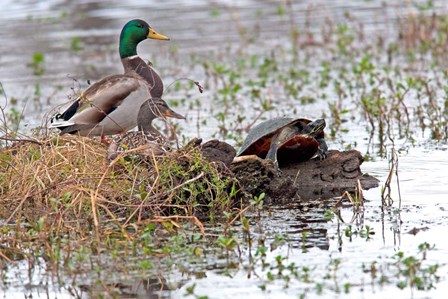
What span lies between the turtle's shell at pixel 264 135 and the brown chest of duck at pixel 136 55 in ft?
4.06

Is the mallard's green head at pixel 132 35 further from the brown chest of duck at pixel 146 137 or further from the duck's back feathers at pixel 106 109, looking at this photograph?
the brown chest of duck at pixel 146 137

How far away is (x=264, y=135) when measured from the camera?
8.52 metres

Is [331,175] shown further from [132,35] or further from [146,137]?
[132,35]

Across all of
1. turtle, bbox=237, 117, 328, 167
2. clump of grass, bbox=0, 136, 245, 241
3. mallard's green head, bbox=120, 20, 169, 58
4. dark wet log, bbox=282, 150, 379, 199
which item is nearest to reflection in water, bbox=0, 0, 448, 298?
dark wet log, bbox=282, 150, 379, 199

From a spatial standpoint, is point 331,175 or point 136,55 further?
point 136,55

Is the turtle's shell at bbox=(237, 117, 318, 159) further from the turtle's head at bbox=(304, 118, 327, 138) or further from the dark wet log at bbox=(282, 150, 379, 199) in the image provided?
the dark wet log at bbox=(282, 150, 379, 199)

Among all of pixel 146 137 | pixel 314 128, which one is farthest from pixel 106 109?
pixel 314 128

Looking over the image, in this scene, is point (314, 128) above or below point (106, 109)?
below

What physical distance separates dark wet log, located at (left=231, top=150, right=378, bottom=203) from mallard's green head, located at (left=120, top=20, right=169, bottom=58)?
2270mm

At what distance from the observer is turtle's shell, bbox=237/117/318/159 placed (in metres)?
8.53

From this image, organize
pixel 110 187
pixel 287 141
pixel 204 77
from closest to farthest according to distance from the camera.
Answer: pixel 110 187, pixel 287 141, pixel 204 77

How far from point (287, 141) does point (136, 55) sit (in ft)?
7.48

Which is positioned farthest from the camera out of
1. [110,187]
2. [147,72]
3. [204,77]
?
[204,77]

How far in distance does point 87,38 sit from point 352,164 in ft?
33.1
